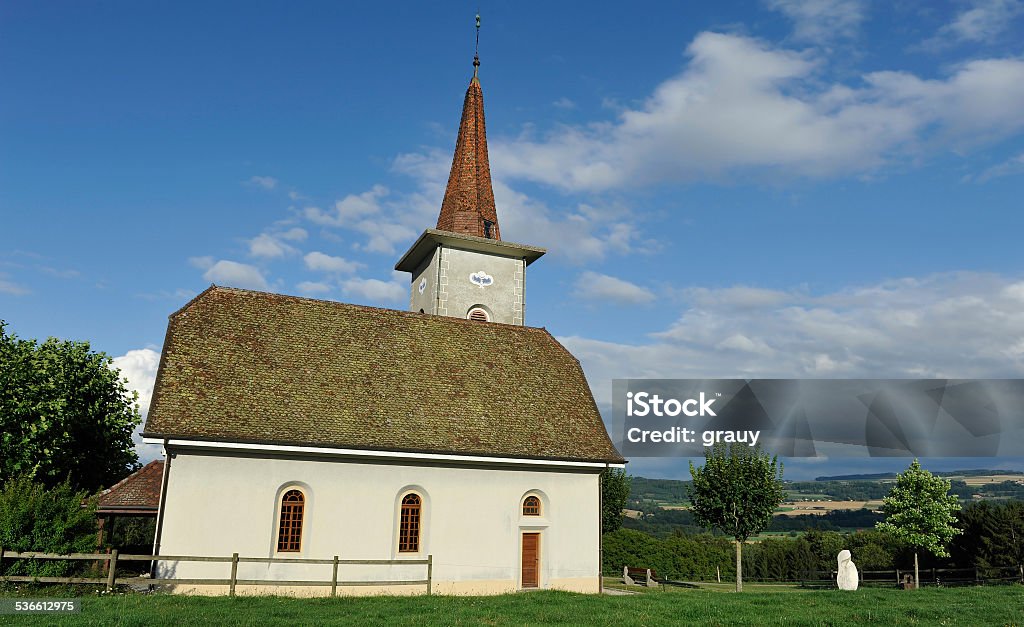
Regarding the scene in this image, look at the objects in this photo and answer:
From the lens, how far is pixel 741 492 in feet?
101

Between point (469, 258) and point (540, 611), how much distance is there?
19742 millimetres

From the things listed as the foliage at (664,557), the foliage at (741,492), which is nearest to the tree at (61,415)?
the foliage at (741,492)

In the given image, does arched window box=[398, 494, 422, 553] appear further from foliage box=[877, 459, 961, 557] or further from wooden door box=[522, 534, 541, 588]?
foliage box=[877, 459, 961, 557]

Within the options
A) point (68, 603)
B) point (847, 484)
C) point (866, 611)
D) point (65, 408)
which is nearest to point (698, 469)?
point (866, 611)

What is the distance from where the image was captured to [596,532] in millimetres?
24859

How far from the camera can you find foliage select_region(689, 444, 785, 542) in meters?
30.7

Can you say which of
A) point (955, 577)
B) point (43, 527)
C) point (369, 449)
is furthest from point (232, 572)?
point (955, 577)

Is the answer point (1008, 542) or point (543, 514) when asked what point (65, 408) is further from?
point (1008, 542)

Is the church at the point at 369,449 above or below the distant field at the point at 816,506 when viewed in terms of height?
above

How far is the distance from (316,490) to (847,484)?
162296 millimetres

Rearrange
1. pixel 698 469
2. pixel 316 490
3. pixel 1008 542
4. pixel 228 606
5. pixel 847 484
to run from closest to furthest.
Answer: pixel 228 606 → pixel 316 490 → pixel 698 469 → pixel 1008 542 → pixel 847 484

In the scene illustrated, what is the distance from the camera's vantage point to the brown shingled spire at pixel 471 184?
3462 cm

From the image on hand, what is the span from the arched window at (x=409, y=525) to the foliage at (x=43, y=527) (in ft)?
28.2

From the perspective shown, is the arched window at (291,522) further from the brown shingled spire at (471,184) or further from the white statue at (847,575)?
the white statue at (847,575)
